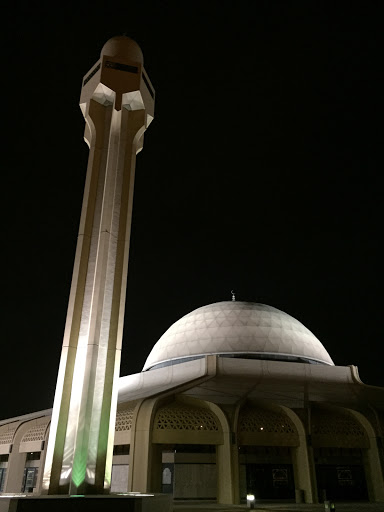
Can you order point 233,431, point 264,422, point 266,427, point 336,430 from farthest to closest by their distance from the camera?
1. point 336,430
2. point 264,422
3. point 266,427
4. point 233,431

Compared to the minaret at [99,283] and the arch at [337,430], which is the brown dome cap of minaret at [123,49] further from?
the arch at [337,430]

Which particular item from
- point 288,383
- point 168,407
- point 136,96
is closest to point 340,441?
point 288,383

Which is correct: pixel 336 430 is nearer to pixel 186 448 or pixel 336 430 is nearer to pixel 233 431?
pixel 233 431

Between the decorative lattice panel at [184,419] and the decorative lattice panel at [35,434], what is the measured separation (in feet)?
26.6

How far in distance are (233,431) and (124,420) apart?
5.05m

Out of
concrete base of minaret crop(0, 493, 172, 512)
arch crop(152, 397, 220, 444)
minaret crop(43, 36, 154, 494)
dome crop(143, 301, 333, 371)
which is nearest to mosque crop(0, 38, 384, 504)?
arch crop(152, 397, 220, 444)

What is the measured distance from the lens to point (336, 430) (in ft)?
67.7

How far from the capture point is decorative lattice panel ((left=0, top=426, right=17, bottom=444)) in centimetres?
2480

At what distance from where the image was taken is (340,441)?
66.6ft

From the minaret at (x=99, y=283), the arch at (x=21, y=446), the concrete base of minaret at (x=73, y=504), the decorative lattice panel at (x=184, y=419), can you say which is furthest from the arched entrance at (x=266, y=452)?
the arch at (x=21, y=446)

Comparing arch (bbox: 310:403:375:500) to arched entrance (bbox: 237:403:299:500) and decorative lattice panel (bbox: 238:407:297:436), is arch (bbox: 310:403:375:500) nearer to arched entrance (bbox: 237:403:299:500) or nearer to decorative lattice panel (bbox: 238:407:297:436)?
decorative lattice panel (bbox: 238:407:297:436)

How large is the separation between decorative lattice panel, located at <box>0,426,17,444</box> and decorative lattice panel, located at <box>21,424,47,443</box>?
114cm

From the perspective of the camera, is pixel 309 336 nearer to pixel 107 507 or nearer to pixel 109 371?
pixel 109 371

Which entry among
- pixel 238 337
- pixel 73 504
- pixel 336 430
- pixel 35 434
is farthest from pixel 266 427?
pixel 35 434
